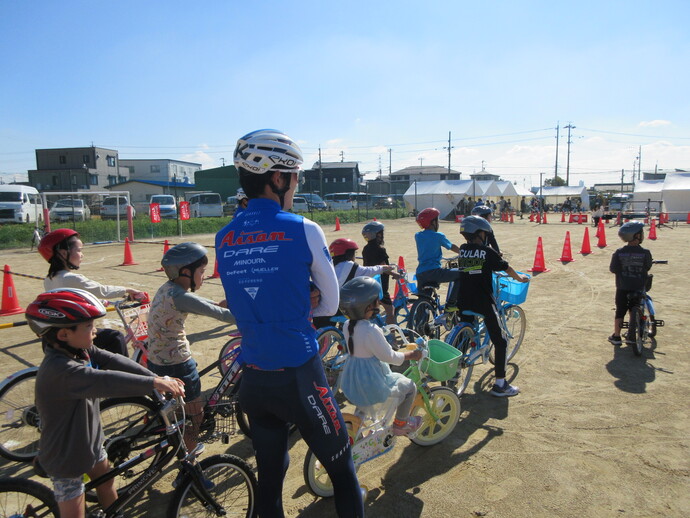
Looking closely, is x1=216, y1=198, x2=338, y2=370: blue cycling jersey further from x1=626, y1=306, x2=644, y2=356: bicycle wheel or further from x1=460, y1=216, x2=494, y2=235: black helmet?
x1=626, y1=306, x2=644, y2=356: bicycle wheel

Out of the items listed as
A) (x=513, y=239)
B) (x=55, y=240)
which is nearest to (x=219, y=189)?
(x=513, y=239)

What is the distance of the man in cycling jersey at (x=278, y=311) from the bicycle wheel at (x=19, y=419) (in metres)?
2.79

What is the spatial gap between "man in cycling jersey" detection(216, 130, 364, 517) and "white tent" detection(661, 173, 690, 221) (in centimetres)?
4264

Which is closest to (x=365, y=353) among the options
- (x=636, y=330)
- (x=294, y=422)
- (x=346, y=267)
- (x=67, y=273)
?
(x=294, y=422)

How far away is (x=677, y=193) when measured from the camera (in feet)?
120

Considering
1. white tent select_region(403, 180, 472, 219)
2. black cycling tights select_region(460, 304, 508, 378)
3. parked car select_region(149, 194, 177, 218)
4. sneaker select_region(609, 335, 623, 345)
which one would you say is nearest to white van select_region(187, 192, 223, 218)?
parked car select_region(149, 194, 177, 218)

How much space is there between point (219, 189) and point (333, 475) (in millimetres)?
52775

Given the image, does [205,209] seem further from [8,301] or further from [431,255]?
Answer: [431,255]

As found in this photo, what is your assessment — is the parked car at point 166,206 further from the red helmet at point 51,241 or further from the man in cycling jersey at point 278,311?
the man in cycling jersey at point 278,311

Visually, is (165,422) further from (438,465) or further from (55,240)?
(55,240)

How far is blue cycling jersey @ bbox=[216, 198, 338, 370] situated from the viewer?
1.98 m

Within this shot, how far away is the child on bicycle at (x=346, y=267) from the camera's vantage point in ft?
16.8

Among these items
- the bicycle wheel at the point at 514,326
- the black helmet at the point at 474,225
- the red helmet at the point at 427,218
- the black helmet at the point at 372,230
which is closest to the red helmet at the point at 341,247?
the black helmet at the point at 372,230

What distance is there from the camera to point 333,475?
2.21 meters
